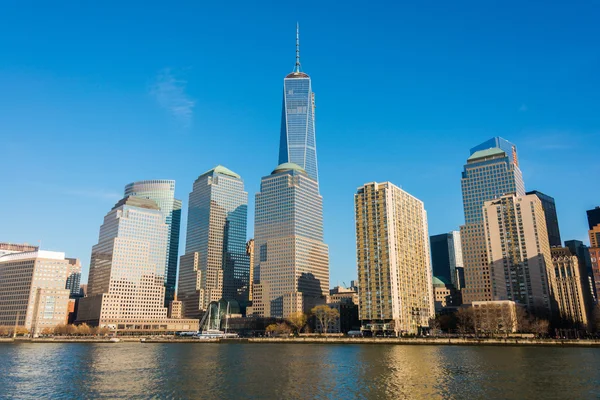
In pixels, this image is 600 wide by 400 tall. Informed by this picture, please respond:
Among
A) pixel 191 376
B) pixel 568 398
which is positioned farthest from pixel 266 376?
pixel 568 398

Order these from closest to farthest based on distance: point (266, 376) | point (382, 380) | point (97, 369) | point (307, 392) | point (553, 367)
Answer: point (307, 392)
point (382, 380)
point (266, 376)
point (553, 367)
point (97, 369)

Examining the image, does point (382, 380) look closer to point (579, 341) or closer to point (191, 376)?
point (191, 376)

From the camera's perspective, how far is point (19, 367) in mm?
118000

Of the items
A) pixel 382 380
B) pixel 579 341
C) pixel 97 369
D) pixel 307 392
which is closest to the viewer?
pixel 307 392

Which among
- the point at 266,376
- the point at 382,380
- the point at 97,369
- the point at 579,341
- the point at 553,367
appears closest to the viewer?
the point at 382,380

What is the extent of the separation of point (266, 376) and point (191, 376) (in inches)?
570

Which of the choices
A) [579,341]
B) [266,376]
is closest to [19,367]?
[266,376]

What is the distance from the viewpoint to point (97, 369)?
110625mm

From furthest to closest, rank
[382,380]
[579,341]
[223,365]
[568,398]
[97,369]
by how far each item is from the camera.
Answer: [579,341] → [223,365] → [97,369] → [382,380] → [568,398]

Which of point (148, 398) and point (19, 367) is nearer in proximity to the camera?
point (148, 398)

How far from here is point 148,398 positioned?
2830 inches

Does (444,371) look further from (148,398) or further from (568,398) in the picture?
(148,398)

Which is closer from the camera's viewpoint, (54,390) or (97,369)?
(54,390)

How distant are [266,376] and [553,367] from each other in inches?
2263
